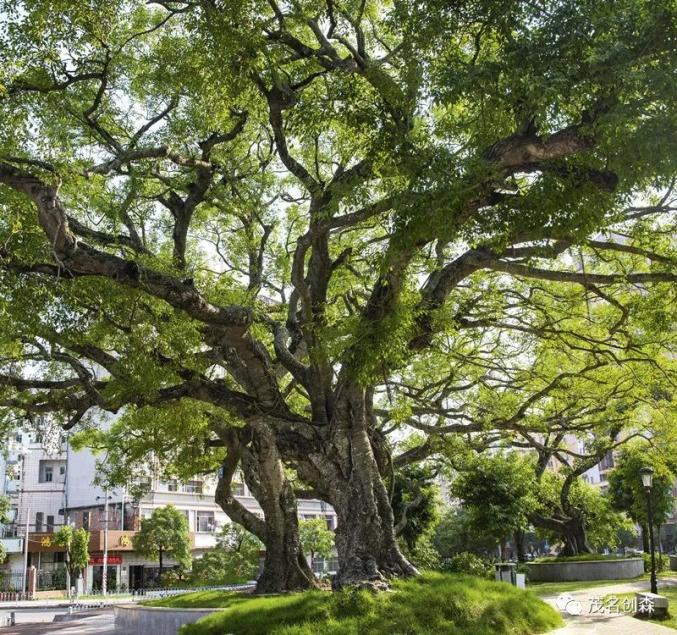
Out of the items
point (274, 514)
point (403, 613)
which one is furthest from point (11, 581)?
point (403, 613)

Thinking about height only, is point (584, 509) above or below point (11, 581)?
above

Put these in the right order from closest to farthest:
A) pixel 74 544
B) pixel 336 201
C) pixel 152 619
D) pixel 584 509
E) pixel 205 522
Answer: pixel 336 201
pixel 152 619
pixel 584 509
pixel 74 544
pixel 205 522

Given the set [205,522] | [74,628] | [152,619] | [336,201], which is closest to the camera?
[336,201]

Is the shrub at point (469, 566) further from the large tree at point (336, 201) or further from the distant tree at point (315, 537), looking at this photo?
the distant tree at point (315, 537)

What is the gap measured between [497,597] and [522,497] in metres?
13.0

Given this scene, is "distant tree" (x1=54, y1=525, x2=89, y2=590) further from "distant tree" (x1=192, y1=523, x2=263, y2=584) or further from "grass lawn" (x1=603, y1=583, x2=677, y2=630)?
"grass lawn" (x1=603, y1=583, x2=677, y2=630)

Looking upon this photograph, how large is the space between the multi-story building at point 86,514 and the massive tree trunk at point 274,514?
76.3 feet

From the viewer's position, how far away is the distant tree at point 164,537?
118 feet

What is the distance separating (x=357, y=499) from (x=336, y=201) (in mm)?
5085

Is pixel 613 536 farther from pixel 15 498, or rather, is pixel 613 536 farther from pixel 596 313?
pixel 15 498

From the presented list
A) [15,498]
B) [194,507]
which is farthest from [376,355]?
[15,498]

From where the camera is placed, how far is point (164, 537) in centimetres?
3584

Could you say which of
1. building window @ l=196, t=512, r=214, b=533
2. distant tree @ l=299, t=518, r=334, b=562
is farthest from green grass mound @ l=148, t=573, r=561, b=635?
building window @ l=196, t=512, r=214, b=533

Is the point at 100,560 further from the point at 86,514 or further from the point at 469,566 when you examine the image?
the point at 469,566
